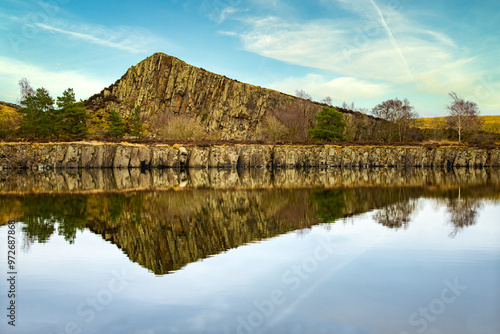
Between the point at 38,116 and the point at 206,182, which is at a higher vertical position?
the point at 38,116

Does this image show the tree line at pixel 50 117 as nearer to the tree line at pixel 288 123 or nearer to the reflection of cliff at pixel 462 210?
the tree line at pixel 288 123

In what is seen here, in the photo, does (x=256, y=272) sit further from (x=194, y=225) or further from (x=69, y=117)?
(x=69, y=117)

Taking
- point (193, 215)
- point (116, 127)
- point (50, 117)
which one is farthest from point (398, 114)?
point (193, 215)

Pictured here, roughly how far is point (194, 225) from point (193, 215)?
185 centimetres

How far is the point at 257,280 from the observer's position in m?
5.95

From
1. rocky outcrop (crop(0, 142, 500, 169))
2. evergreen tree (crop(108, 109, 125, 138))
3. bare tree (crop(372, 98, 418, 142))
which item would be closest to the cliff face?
bare tree (crop(372, 98, 418, 142))

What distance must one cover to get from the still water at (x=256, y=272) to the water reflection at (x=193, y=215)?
0.07 metres

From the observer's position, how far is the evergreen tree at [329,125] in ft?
186

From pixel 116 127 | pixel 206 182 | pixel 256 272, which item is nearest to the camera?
pixel 256 272

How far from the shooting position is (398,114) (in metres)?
79.6

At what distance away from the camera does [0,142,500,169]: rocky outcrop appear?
48688 millimetres

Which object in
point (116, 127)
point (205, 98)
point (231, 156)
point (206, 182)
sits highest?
point (205, 98)

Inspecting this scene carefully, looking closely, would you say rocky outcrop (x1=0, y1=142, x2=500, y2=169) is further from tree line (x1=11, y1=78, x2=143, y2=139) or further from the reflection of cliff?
the reflection of cliff

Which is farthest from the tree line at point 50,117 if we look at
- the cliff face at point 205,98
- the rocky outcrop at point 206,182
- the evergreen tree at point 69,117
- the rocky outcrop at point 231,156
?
the cliff face at point 205,98
